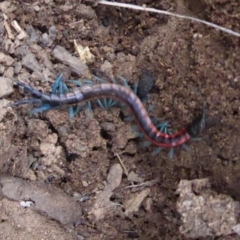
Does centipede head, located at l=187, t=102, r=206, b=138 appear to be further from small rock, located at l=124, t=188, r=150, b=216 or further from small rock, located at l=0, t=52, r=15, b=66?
small rock, located at l=0, t=52, r=15, b=66

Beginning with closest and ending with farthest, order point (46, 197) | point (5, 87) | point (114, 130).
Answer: point (5, 87) → point (46, 197) → point (114, 130)

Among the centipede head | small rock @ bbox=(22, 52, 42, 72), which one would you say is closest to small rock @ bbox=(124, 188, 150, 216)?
the centipede head

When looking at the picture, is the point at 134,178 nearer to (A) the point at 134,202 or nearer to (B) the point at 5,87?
(A) the point at 134,202

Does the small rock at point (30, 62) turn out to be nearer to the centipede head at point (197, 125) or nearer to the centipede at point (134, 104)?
the centipede at point (134, 104)

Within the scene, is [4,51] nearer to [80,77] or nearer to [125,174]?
[80,77]

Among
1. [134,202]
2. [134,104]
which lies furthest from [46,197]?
[134,104]

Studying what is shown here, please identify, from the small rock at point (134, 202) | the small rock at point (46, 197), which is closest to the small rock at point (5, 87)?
the small rock at point (46, 197)
